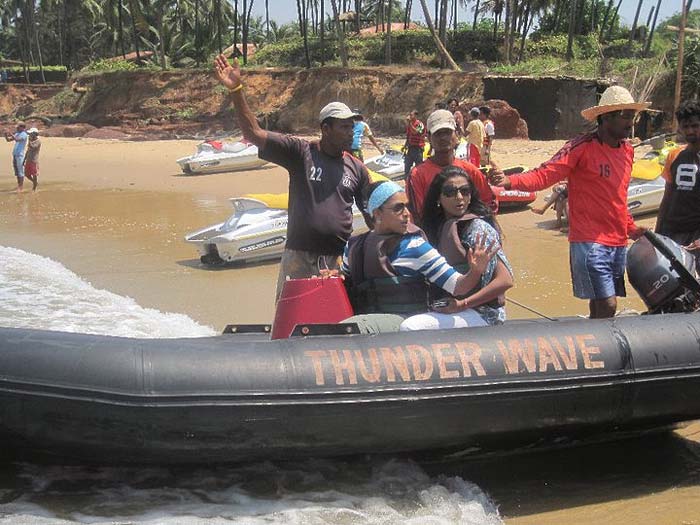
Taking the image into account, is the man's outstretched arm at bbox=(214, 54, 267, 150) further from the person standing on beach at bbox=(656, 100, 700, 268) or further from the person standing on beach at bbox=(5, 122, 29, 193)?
the person standing on beach at bbox=(5, 122, 29, 193)

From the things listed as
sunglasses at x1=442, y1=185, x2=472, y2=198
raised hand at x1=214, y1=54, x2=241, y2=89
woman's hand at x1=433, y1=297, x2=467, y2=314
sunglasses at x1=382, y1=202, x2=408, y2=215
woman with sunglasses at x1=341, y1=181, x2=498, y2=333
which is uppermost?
raised hand at x1=214, y1=54, x2=241, y2=89

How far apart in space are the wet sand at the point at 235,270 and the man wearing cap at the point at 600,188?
0.83 meters

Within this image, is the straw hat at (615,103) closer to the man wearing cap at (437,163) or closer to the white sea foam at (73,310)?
the man wearing cap at (437,163)

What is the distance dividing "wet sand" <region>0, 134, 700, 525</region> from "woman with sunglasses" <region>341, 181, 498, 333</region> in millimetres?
796

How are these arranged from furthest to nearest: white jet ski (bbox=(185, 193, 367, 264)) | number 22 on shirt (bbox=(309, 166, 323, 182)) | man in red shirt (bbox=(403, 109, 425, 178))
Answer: man in red shirt (bbox=(403, 109, 425, 178)) < white jet ski (bbox=(185, 193, 367, 264)) < number 22 on shirt (bbox=(309, 166, 323, 182))

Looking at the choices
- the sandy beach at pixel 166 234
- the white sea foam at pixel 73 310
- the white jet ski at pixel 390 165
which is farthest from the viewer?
the white jet ski at pixel 390 165

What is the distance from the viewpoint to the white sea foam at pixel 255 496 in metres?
3.70

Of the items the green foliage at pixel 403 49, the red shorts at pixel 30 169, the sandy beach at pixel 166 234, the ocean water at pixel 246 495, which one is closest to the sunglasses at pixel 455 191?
the ocean water at pixel 246 495

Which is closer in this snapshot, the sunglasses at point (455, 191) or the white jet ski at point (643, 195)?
the sunglasses at point (455, 191)

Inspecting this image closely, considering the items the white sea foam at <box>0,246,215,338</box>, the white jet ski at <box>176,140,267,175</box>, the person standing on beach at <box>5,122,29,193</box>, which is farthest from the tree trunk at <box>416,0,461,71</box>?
the white sea foam at <box>0,246,215,338</box>

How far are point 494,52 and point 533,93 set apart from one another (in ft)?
38.4

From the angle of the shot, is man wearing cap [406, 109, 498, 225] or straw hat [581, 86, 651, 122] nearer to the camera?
straw hat [581, 86, 651, 122]

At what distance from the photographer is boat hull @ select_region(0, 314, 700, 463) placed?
3668 mm

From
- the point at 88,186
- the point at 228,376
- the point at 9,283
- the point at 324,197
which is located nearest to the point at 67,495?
the point at 228,376
